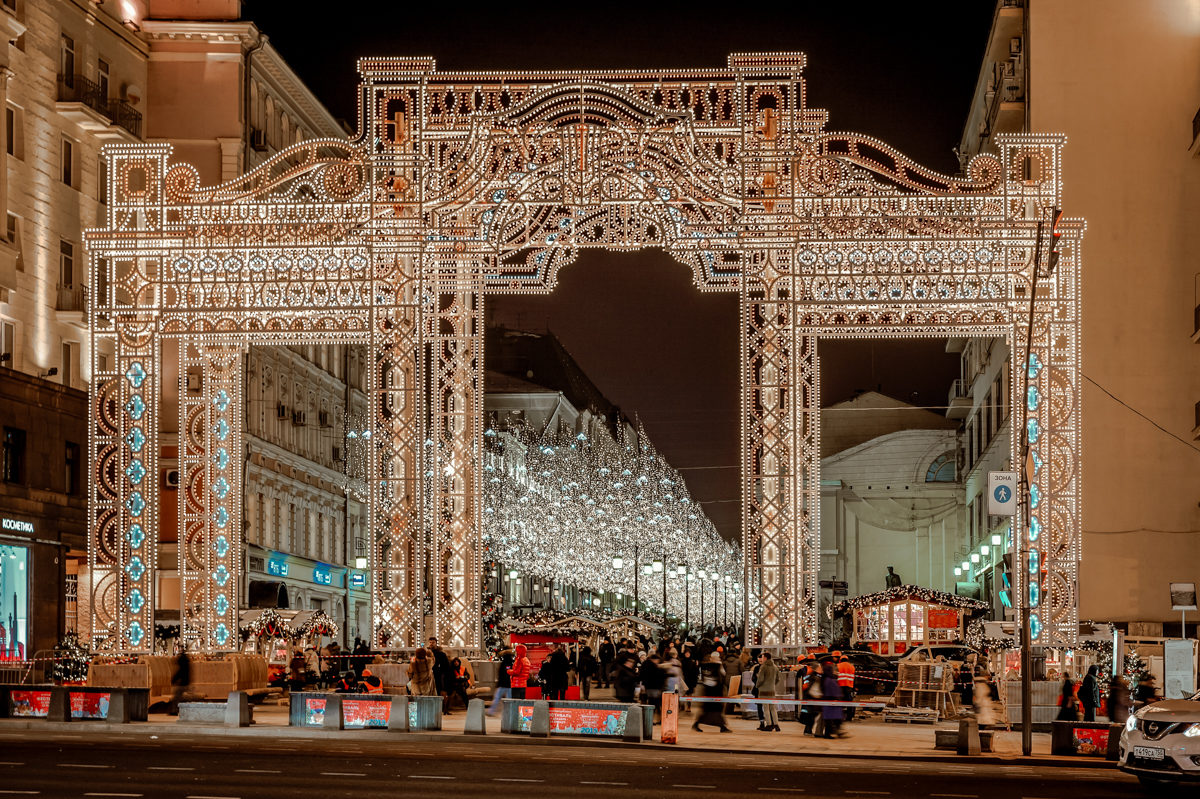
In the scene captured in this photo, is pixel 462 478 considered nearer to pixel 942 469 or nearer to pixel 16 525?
pixel 16 525

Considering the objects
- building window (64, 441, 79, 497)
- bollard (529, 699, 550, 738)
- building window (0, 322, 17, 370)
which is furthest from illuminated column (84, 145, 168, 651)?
building window (64, 441, 79, 497)

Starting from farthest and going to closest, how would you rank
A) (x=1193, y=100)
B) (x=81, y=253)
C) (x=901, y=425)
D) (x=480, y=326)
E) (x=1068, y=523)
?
1. (x=901, y=425)
2. (x=81, y=253)
3. (x=1193, y=100)
4. (x=480, y=326)
5. (x=1068, y=523)

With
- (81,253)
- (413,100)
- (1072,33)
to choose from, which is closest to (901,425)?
(1072,33)

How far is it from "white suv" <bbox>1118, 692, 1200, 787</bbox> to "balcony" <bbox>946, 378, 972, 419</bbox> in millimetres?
45515

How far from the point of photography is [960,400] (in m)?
71.4

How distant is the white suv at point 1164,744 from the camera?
62.7ft

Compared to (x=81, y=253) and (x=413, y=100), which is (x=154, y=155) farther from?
(x=81, y=253)

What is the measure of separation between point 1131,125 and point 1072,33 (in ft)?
9.78

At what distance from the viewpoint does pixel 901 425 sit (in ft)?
287

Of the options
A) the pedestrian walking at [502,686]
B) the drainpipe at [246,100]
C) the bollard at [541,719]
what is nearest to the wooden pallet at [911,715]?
the pedestrian walking at [502,686]

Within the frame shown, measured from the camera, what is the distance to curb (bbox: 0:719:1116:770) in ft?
81.9

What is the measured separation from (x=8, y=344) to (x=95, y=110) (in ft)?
23.4

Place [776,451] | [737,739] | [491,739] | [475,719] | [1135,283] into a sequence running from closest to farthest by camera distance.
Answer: [491,739], [475,719], [737,739], [776,451], [1135,283]

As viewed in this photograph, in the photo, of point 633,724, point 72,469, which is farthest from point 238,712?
point 72,469
